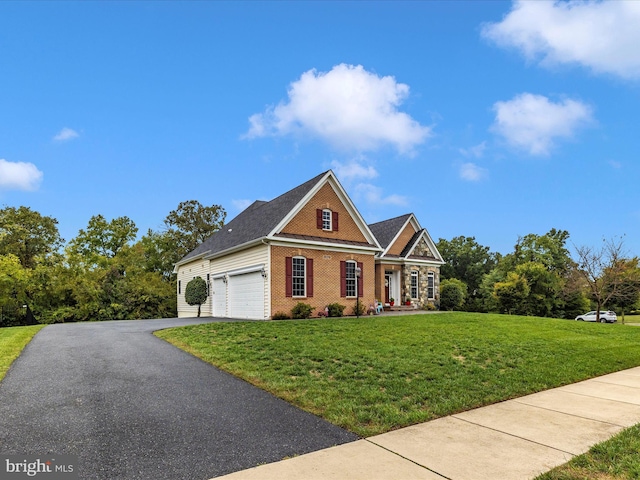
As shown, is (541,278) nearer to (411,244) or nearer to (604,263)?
→ (604,263)

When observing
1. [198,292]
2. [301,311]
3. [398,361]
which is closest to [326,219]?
[301,311]

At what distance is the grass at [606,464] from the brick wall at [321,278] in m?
14.9

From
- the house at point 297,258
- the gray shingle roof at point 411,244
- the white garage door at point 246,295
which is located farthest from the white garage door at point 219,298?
the gray shingle roof at point 411,244

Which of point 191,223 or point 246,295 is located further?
point 191,223

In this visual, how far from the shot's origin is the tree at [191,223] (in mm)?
43938

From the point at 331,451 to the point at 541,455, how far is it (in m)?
2.21

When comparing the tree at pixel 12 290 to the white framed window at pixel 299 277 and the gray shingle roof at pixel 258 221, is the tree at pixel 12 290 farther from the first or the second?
the white framed window at pixel 299 277

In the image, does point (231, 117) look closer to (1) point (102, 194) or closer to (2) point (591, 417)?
(1) point (102, 194)

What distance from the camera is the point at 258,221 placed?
72.1 feet

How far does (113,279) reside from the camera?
3130 cm

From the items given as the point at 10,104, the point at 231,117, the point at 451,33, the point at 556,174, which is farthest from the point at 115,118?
the point at 556,174

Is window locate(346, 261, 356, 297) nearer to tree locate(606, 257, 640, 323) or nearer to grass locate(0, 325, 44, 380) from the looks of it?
Answer: grass locate(0, 325, 44, 380)

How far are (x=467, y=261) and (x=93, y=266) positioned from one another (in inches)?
1711

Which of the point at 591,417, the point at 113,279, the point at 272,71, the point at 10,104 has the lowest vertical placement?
the point at 591,417
